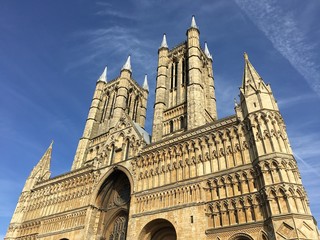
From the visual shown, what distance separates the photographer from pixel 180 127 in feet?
115

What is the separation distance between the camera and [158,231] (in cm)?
2145

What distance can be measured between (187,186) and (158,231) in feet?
15.7

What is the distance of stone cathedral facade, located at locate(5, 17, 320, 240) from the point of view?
1622 centimetres

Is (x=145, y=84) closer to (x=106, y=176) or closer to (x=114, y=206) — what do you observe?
(x=106, y=176)

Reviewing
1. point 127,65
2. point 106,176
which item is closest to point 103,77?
point 127,65

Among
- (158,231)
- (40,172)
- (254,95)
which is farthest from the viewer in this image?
(40,172)

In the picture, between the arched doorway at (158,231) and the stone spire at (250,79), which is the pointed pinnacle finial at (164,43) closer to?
the stone spire at (250,79)

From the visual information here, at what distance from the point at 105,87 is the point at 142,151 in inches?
1218

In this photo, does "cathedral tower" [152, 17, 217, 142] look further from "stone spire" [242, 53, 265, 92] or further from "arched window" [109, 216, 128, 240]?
"arched window" [109, 216, 128, 240]

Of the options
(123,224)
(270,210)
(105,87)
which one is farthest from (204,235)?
(105,87)

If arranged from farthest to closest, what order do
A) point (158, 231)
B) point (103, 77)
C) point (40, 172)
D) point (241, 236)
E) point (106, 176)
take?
point (103, 77) → point (40, 172) → point (106, 176) → point (158, 231) → point (241, 236)

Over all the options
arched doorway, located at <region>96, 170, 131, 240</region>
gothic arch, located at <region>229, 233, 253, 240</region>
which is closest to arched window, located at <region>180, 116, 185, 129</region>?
arched doorway, located at <region>96, 170, 131, 240</region>

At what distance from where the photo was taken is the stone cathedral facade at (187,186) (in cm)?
1622

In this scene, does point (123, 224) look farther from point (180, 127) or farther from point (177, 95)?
point (177, 95)
